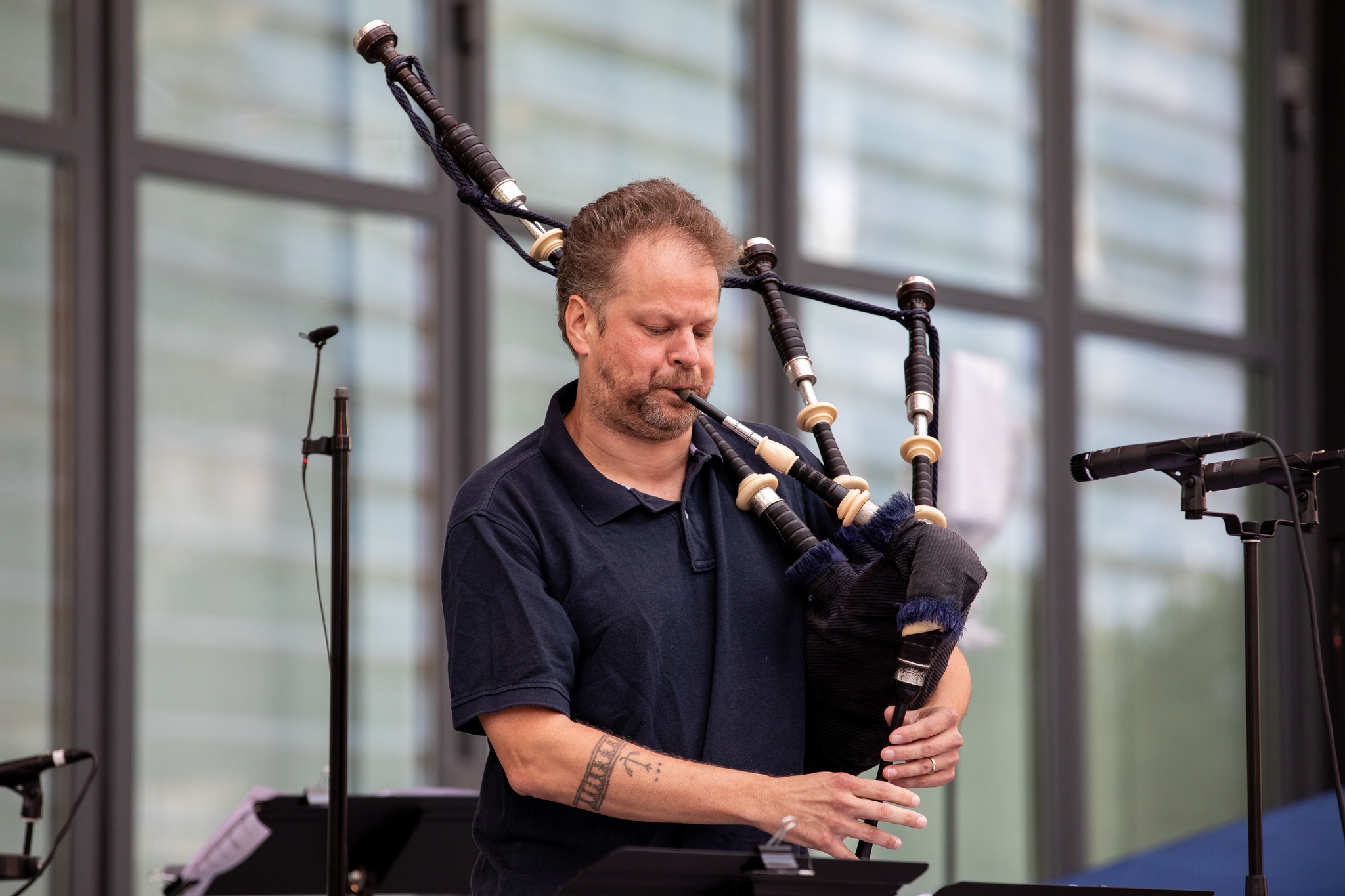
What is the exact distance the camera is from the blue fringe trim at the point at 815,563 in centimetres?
193

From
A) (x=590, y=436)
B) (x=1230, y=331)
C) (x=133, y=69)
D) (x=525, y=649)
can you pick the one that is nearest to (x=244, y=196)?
(x=133, y=69)

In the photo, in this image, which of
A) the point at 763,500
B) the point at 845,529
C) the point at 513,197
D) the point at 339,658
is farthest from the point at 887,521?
the point at 339,658

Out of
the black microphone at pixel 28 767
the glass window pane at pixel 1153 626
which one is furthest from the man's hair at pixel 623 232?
the glass window pane at pixel 1153 626

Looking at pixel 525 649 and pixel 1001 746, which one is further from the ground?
pixel 525 649

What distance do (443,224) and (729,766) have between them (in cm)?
269

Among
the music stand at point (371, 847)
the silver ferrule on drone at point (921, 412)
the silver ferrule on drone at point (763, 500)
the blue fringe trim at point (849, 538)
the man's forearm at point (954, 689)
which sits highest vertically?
the silver ferrule on drone at point (921, 412)

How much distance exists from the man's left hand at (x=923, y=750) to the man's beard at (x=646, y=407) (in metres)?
0.47

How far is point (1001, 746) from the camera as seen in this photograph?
17.5 ft

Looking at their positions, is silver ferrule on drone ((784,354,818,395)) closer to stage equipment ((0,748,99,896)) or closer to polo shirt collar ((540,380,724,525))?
polo shirt collar ((540,380,724,525))

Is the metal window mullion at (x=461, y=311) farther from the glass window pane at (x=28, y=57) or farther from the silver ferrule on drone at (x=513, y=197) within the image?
the silver ferrule on drone at (x=513, y=197)

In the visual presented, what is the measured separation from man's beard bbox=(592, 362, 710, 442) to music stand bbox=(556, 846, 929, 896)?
0.62 m

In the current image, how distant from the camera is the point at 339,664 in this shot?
2350 mm

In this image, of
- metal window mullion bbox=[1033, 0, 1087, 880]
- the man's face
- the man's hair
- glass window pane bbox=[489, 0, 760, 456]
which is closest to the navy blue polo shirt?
the man's face

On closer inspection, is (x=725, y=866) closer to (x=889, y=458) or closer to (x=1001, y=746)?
(x=889, y=458)
